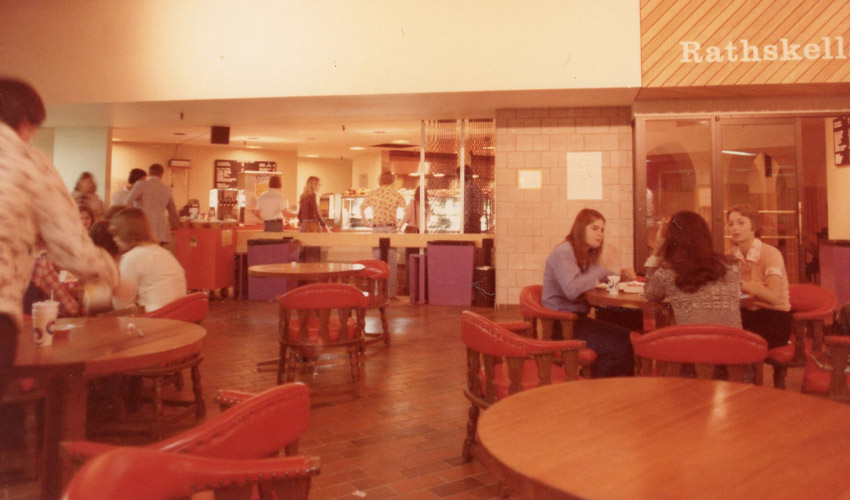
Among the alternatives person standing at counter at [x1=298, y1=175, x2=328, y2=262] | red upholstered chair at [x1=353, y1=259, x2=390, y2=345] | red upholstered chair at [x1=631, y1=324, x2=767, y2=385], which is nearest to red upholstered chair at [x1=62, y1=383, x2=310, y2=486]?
red upholstered chair at [x1=631, y1=324, x2=767, y2=385]

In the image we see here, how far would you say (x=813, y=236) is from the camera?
33.4 feet

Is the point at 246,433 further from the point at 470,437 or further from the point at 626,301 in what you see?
the point at 626,301

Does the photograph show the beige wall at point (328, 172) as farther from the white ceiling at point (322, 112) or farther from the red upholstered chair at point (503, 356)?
the red upholstered chair at point (503, 356)

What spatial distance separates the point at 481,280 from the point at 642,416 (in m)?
7.50

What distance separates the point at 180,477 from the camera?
1.04 meters

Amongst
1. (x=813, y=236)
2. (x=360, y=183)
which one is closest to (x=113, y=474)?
(x=813, y=236)

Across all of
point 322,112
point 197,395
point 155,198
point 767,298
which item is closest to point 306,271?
point 197,395

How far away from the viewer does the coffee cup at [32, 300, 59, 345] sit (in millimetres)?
2340

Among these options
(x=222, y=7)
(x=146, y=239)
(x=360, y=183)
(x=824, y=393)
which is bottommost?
(x=824, y=393)

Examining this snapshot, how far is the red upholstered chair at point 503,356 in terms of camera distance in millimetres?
2551

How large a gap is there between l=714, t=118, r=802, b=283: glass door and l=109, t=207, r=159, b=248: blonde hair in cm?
647

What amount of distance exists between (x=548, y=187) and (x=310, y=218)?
3883 millimetres

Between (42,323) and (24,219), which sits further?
(42,323)

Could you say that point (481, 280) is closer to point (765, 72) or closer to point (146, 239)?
point (765, 72)
